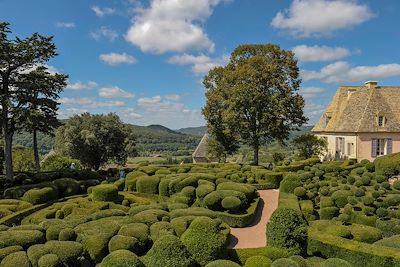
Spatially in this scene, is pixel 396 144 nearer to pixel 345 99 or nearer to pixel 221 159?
pixel 345 99

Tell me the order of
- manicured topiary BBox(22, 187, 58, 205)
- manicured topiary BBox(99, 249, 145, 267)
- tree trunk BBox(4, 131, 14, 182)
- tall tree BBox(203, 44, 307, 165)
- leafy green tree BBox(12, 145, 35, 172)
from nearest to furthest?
manicured topiary BBox(99, 249, 145, 267) → manicured topiary BBox(22, 187, 58, 205) → tree trunk BBox(4, 131, 14, 182) → tall tree BBox(203, 44, 307, 165) → leafy green tree BBox(12, 145, 35, 172)

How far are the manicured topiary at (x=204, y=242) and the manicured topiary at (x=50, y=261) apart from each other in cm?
417

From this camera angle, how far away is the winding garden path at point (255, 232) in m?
16.7

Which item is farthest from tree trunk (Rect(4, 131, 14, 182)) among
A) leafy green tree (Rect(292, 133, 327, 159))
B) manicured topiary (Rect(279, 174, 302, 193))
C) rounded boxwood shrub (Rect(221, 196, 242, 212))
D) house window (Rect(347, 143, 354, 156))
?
house window (Rect(347, 143, 354, 156))

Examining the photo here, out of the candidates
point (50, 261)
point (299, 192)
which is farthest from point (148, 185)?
point (50, 261)

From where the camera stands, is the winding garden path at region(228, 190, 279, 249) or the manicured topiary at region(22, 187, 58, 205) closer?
the winding garden path at region(228, 190, 279, 249)

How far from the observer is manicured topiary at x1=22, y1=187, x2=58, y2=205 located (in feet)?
76.3

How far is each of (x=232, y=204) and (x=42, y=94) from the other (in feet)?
59.2

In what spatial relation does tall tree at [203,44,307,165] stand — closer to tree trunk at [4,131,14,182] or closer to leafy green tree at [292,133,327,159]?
leafy green tree at [292,133,327,159]

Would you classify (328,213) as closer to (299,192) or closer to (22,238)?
(299,192)

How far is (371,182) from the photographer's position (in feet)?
88.8

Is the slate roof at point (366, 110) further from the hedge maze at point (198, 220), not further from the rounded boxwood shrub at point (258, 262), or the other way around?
the rounded boxwood shrub at point (258, 262)

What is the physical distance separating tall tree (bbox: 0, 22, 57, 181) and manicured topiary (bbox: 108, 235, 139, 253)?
1727 cm

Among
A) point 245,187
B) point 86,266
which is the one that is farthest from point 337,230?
point 86,266
